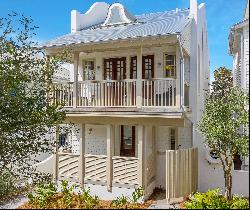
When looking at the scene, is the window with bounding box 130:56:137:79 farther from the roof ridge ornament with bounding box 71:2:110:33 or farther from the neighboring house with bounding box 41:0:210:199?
the roof ridge ornament with bounding box 71:2:110:33

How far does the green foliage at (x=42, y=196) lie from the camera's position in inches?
449

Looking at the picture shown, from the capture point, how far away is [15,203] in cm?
1227

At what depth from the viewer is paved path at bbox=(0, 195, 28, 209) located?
11841mm

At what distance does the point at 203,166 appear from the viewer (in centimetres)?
1434

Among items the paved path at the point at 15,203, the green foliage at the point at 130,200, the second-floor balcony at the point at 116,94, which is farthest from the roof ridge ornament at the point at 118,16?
the paved path at the point at 15,203

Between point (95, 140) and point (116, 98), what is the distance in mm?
3879

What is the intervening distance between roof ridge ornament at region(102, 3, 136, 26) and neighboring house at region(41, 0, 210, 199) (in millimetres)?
56

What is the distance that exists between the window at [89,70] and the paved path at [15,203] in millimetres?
7350

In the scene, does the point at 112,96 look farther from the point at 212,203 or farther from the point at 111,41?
the point at 212,203

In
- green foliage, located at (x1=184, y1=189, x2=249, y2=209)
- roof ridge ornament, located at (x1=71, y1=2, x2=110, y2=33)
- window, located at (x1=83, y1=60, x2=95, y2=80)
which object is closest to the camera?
green foliage, located at (x1=184, y1=189, x2=249, y2=209)

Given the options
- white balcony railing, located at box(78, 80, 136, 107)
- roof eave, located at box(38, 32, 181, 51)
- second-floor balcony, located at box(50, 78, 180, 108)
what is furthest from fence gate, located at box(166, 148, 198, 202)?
roof eave, located at box(38, 32, 181, 51)

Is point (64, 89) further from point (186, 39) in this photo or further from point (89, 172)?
point (186, 39)

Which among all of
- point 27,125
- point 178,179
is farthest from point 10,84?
point 178,179

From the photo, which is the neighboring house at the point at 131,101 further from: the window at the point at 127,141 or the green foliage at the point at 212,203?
the green foliage at the point at 212,203
